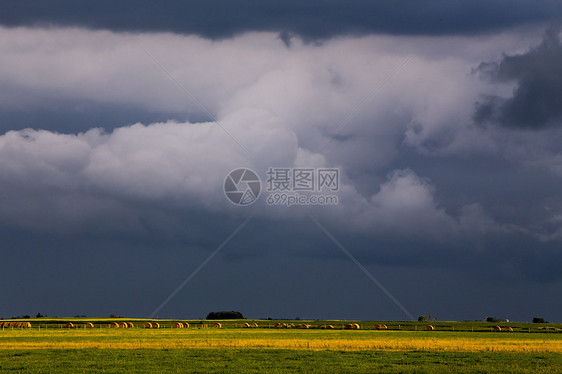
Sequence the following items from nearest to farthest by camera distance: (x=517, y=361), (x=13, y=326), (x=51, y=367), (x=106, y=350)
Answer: (x=51, y=367) → (x=517, y=361) → (x=106, y=350) → (x=13, y=326)

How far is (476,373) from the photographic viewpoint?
4338cm

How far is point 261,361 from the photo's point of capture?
164 feet

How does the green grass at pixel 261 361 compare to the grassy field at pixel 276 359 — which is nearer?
the green grass at pixel 261 361

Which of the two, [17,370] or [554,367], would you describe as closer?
[17,370]

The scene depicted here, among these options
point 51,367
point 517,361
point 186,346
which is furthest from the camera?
point 186,346

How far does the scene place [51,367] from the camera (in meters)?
45.1

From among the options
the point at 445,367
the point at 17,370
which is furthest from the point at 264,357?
the point at 17,370

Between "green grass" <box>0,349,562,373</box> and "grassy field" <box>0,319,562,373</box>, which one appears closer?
"green grass" <box>0,349,562,373</box>

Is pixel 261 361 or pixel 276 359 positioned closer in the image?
A: pixel 261 361

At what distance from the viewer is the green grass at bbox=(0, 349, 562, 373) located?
4444 cm

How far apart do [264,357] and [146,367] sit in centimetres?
1106

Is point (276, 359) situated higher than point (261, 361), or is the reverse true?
point (276, 359)

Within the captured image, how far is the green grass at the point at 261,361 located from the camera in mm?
44438

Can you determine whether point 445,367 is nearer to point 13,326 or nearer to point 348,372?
point 348,372
